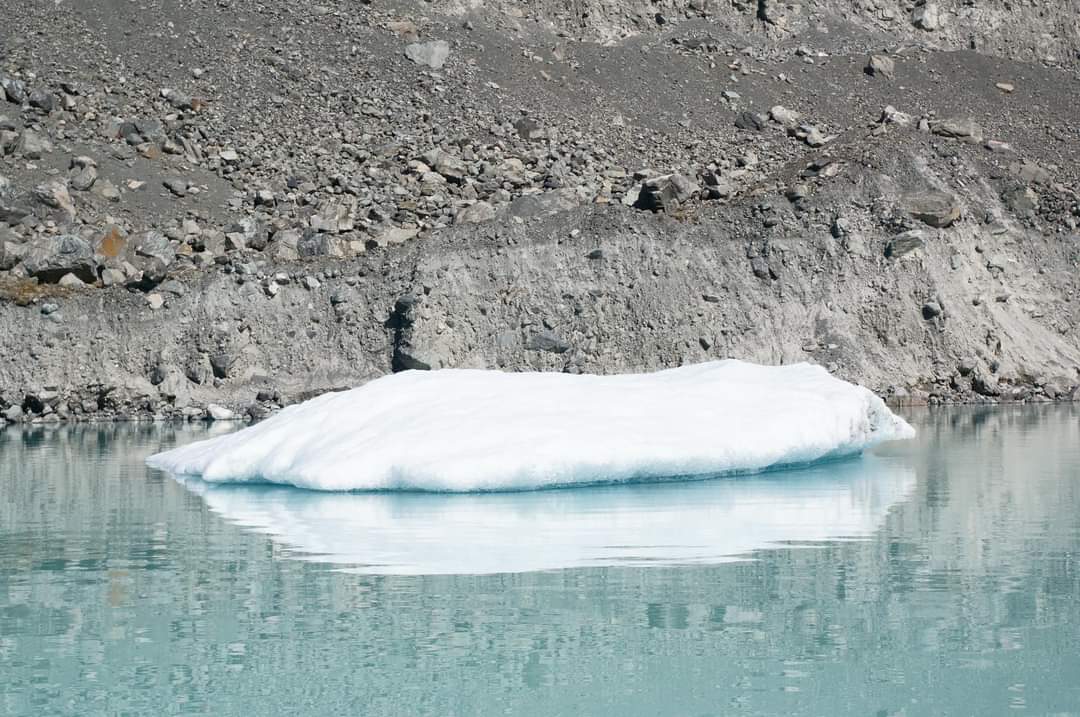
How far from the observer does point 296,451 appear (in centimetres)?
1905

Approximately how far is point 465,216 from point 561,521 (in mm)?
30842

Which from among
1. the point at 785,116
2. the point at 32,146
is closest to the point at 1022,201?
the point at 785,116

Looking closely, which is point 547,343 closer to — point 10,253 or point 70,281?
point 70,281

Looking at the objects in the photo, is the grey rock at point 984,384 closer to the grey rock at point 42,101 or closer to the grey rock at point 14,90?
the grey rock at point 42,101

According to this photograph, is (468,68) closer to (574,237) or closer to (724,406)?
(574,237)

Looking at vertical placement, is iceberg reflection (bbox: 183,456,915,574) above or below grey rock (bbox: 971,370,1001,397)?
below

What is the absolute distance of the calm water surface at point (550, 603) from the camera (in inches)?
325

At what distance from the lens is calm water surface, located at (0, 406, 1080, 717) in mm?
8266

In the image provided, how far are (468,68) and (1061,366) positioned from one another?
29047 millimetres

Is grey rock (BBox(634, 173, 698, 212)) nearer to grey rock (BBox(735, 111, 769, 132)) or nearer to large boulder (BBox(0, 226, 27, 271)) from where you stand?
grey rock (BBox(735, 111, 769, 132))

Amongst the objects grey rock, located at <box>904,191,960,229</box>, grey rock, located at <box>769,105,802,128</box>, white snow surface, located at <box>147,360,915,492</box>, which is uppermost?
grey rock, located at <box>769,105,802,128</box>

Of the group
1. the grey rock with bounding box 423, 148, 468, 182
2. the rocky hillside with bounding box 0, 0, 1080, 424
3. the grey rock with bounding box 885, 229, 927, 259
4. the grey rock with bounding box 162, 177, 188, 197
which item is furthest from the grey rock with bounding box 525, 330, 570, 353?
the grey rock with bounding box 162, 177, 188, 197

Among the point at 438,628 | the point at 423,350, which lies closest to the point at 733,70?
the point at 423,350

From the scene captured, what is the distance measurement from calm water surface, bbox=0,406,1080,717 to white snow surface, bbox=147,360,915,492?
395 millimetres
